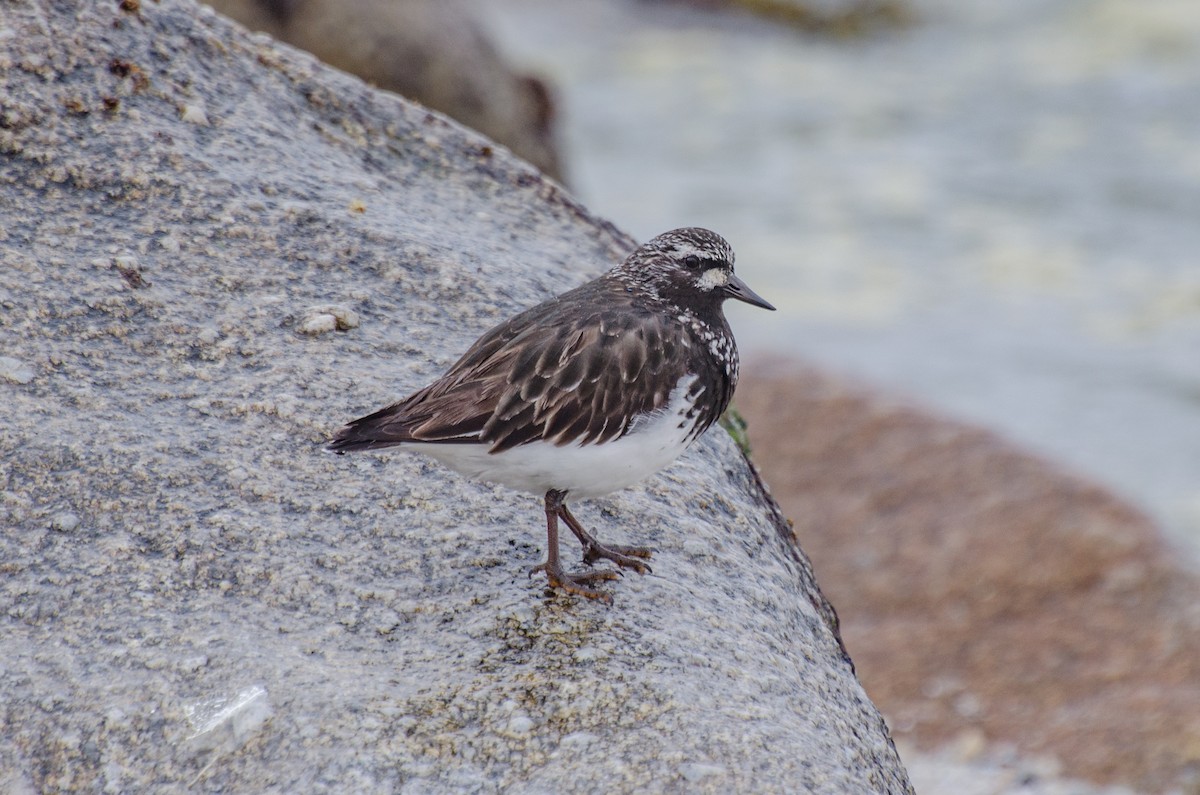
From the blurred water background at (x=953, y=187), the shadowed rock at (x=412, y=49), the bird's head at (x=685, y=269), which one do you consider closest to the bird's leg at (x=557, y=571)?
the bird's head at (x=685, y=269)

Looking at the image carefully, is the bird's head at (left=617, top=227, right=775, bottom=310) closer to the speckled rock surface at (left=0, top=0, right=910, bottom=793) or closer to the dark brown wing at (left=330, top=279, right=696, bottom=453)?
the dark brown wing at (left=330, top=279, right=696, bottom=453)

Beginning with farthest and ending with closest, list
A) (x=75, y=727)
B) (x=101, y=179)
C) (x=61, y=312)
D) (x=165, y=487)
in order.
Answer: (x=101, y=179) → (x=61, y=312) → (x=165, y=487) → (x=75, y=727)

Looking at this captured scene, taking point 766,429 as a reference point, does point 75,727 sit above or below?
below

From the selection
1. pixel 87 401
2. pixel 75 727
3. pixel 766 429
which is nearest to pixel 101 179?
pixel 87 401

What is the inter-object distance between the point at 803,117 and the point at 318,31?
362 inches

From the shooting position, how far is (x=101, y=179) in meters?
4.95

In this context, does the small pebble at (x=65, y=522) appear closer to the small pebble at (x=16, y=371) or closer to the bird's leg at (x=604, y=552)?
the small pebble at (x=16, y=371)

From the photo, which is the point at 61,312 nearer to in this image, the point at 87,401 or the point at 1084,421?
the point at 87,401

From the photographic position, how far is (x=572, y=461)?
3.87 meters

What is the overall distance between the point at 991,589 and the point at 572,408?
554 cm

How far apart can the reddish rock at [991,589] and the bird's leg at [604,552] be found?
13.8ft

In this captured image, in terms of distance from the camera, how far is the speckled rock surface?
338cm

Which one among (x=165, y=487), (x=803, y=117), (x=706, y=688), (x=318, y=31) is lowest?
(x=165, y=487)

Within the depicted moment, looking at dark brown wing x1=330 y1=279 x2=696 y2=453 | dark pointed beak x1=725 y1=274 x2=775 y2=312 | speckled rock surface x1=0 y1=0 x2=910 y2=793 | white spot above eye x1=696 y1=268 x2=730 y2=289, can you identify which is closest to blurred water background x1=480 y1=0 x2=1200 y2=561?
dark pointed beak x1=725 y1=274 x2=775 y2=312
